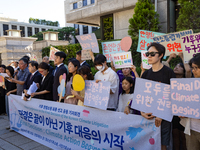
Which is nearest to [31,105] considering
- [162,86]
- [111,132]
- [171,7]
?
[111,132]

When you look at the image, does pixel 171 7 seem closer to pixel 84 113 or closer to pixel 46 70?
pixel 46 70

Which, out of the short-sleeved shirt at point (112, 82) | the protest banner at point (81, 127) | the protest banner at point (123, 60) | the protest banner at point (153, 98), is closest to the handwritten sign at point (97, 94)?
the protest banner at point (81, 127)

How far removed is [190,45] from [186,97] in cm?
128

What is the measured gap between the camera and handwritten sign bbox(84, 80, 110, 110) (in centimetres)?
288

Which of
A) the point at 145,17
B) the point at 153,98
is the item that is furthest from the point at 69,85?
the point at 145,17

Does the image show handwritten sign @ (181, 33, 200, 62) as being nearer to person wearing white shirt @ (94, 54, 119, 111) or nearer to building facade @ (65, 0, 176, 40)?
person wearing white shirt @ (94, 54, 119, 111)

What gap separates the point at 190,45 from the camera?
3037 mm

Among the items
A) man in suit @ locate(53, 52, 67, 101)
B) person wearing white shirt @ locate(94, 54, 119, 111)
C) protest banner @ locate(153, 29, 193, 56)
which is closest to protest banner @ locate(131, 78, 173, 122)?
person wearing white shirt @ locate(94, 54, 119, 111)

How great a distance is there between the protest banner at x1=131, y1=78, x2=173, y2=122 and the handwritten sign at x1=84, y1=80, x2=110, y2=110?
54 centimetres

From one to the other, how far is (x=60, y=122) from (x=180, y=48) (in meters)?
2.65

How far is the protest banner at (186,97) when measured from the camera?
206 cm

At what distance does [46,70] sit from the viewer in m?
4.31

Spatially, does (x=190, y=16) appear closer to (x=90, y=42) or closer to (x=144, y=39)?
(x=144, y=39)

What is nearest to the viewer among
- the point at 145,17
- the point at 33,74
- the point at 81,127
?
the point at 81,127
